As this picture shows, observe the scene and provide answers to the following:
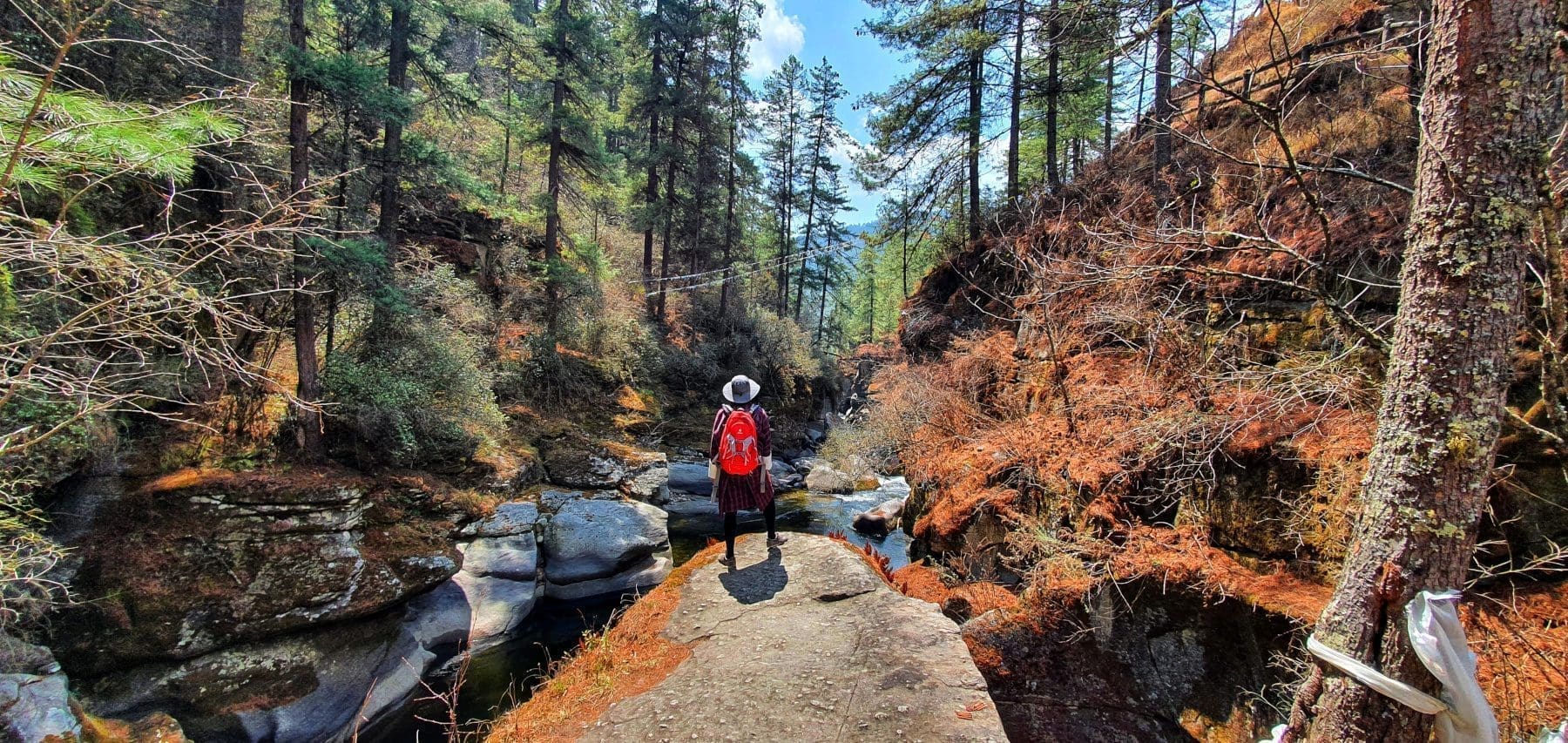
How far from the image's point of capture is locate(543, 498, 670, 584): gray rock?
8875mm

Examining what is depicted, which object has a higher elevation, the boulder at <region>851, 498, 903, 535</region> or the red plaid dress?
the red plaid dress

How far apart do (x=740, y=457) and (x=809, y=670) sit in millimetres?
1993

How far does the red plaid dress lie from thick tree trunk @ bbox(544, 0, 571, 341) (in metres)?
10.7

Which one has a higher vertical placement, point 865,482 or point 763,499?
point 763,499

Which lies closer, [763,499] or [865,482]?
[763,499]

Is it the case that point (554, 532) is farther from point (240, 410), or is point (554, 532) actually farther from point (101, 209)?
point (101, 209)

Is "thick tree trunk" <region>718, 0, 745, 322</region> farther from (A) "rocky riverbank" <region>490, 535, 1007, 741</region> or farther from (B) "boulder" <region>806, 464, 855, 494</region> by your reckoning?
(A) "rocky riverbank" <region>490, 535, 1007, 741</region>

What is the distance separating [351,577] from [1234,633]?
867 centimetres

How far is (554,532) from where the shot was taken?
360 inches

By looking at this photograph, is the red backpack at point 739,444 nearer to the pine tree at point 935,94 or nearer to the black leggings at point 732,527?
the black leggings at point 732,527

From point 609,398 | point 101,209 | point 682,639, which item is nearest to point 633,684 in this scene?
point 682,639

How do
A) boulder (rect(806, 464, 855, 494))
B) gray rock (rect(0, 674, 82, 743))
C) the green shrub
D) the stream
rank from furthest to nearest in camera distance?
1. boulder (rect(806, 464, 855, 494))
2. the green shrub
3. the stream
4. gray rock (rect(0, 674, 82, 743))

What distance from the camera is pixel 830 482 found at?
16688mm

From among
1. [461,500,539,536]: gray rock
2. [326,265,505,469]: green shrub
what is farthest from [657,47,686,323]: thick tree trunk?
[461,500,539,536]: gray rock
